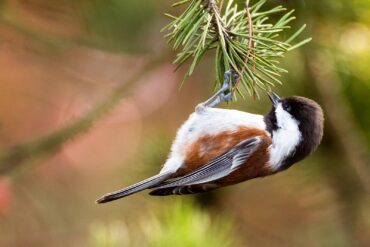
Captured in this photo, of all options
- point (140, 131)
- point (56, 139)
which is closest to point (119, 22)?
point (56, 139)

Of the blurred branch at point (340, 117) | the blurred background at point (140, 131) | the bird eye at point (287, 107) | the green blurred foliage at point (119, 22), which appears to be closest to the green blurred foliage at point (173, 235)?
the blurred background at point (140, 131)

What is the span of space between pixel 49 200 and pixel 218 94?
125cm

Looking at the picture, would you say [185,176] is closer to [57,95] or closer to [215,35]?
[215,35]

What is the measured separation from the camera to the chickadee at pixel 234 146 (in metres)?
1.16

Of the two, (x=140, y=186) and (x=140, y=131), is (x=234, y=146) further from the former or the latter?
(x=140, y=131)

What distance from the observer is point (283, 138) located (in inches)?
48.2

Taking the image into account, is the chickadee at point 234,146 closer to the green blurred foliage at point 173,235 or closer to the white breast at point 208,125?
the white breast at point 208,125

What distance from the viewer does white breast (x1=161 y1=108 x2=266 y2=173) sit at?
123 cm

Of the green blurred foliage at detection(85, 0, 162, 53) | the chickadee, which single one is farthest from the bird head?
the green blurred foliage at detection(85, 0, 162, 53)

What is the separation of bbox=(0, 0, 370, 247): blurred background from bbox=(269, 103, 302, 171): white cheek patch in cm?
12

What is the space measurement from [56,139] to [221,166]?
0.25m

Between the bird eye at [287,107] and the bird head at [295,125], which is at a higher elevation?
the bird eye at [287,107]

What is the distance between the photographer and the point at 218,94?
1.08 meters

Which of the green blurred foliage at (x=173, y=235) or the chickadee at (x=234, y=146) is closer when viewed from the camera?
the green blurred foliage at (x=173, y=235)
